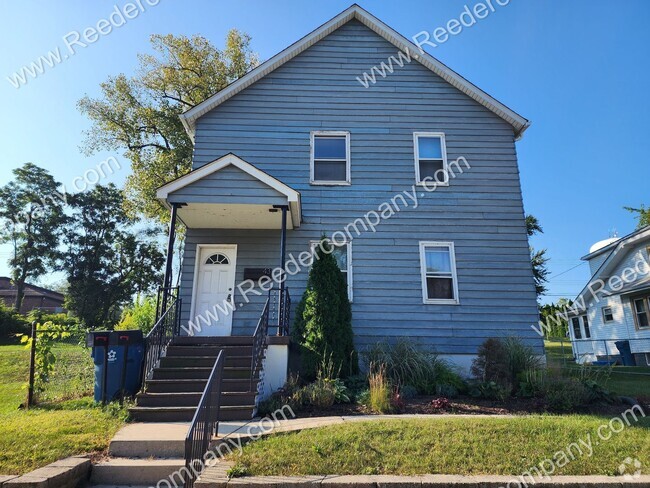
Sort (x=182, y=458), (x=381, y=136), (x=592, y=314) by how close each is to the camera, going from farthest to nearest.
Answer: (x=592, y=314)
(x=381, y=136)
(x=182, y=458)

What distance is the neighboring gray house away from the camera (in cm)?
1888

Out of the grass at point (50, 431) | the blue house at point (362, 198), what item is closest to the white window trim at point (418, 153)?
the blue house at point (362, 198)

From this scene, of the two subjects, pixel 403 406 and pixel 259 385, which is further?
pixel 259 385

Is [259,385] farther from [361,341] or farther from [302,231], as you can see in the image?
[302,231]

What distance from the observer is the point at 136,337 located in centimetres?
702

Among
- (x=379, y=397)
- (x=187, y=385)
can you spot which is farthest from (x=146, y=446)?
(x=379, y=397)

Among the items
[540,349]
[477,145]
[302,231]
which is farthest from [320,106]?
[540,349]

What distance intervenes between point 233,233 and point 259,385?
4235mm

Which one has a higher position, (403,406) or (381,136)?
(381,136)

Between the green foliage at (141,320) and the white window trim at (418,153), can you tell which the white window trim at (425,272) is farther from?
the green foliage at (141,320)

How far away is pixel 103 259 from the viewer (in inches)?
1529

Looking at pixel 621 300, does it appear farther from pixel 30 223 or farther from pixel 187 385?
pixel 30 223

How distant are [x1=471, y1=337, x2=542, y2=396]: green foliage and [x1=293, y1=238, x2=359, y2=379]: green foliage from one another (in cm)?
252

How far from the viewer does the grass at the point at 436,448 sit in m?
4.01
